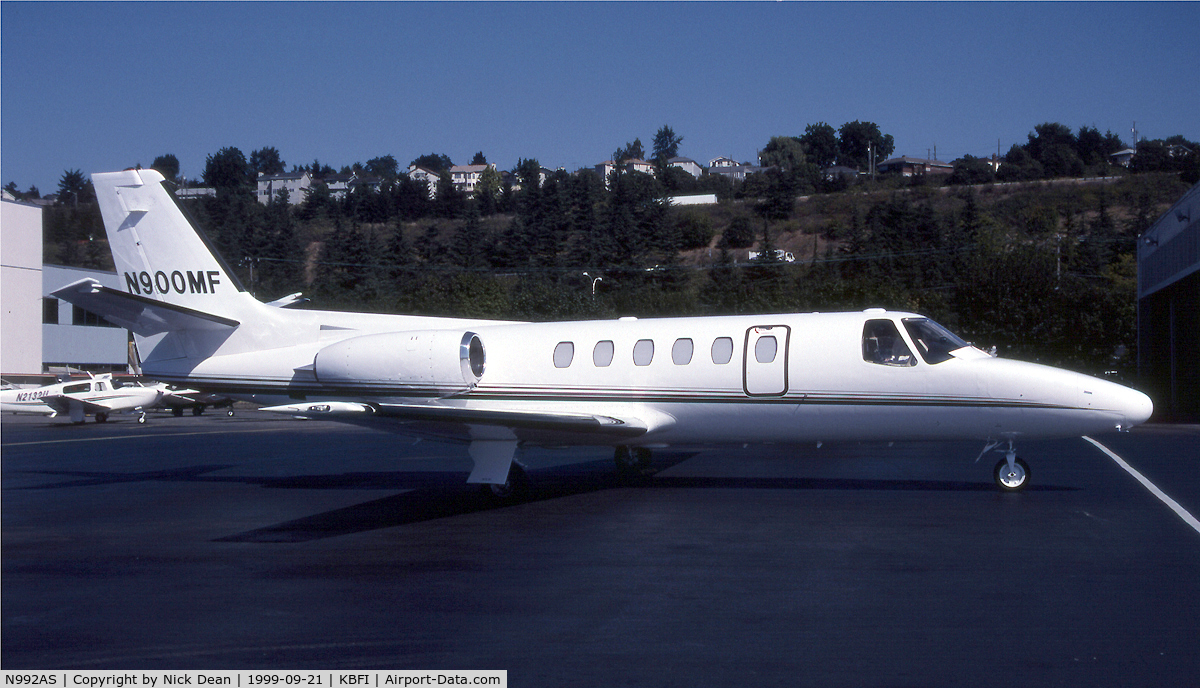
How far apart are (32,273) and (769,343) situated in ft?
154

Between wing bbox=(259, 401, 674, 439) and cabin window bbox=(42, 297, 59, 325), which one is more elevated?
cabin window bbox=(42, 297, 59, 325)

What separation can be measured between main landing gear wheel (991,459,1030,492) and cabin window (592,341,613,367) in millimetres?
5555

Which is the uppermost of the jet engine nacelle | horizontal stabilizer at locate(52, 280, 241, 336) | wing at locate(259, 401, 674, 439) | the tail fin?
the tail fin

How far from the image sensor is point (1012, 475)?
1338cm

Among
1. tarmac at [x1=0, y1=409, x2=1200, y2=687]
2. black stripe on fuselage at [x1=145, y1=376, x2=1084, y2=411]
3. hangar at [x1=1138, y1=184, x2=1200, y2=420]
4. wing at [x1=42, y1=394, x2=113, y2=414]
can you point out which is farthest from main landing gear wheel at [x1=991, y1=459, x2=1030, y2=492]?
wing at [x1=42, y1=394, x2=113, y2=414]

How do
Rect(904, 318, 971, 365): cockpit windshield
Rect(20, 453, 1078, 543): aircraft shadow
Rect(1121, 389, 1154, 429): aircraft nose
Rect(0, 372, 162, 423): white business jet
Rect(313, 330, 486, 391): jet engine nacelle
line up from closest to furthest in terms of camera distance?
Rect(20, 453, 1078, 543): aircraft shadow < Rect(1121, 389, 1154, 429): aircraft nose < Rect(904, 318, 971, 365): cockpit windshield < Rect(313, 330, 486, 391): jet engine nacelle < Rect(0, 372, 162, 423): white business jet

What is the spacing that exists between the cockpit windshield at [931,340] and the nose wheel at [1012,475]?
1804 millimetres

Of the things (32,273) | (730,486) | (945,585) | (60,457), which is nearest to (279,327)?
(730,486)

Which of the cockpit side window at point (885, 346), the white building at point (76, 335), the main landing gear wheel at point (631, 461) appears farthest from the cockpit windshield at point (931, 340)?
the white building at point (76, 335)

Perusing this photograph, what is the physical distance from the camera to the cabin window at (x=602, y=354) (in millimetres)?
14078

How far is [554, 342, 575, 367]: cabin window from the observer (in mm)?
14289

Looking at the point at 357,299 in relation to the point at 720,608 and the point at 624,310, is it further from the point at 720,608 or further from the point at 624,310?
the point at 720,608

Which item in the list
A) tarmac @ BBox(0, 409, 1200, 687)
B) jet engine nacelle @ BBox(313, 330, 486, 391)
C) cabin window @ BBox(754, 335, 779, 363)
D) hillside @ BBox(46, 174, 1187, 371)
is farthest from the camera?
hillside @ BBox(46, 174, 1187, 371)

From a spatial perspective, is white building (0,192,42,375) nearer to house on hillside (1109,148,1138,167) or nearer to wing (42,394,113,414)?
wing (42,394,113,414)
